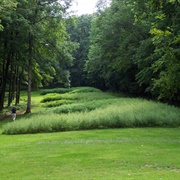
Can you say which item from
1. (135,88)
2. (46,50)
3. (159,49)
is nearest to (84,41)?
(135,88)

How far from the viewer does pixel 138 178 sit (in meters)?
6.32

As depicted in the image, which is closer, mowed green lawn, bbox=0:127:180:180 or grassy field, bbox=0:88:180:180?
mowed green lawn, bbox=0:127:180:180

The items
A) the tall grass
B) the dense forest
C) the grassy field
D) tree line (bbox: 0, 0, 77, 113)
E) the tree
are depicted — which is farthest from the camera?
the tree

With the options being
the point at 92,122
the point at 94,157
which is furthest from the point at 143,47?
the point at 94,157

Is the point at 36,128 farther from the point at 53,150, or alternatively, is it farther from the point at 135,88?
the point at 135,88

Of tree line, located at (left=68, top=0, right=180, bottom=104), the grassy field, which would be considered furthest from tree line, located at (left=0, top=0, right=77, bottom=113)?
the grassy field

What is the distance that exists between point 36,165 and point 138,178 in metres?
3.36

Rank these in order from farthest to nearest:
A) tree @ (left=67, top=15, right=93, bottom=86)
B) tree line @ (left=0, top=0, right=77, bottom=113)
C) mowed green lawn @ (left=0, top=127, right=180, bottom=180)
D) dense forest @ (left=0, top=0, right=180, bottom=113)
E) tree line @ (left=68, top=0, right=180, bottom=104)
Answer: tree @ (left=67, top=15, right=93, bottom=86)
tree line @ (left=0, top=0, right=77, bottom=113)
dense forest @ (left=0, top=0, right=180, bottom=113)
tree line @ (left=68, top=0, right=180, bottom=104)
mowed green lawn @ (left=0, top=127, right=180, bottom=180)

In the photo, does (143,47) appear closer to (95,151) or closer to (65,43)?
(65,43)

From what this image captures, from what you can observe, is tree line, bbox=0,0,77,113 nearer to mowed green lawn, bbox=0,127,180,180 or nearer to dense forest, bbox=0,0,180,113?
dense forest, bbox=0,0,180,113

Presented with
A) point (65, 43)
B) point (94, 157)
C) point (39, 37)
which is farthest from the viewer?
point (65, 43)

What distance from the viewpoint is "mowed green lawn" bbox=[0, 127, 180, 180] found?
22.9ft

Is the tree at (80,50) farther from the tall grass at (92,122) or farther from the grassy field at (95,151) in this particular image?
the grassy field at (95,151)

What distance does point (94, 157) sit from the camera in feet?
29.1
